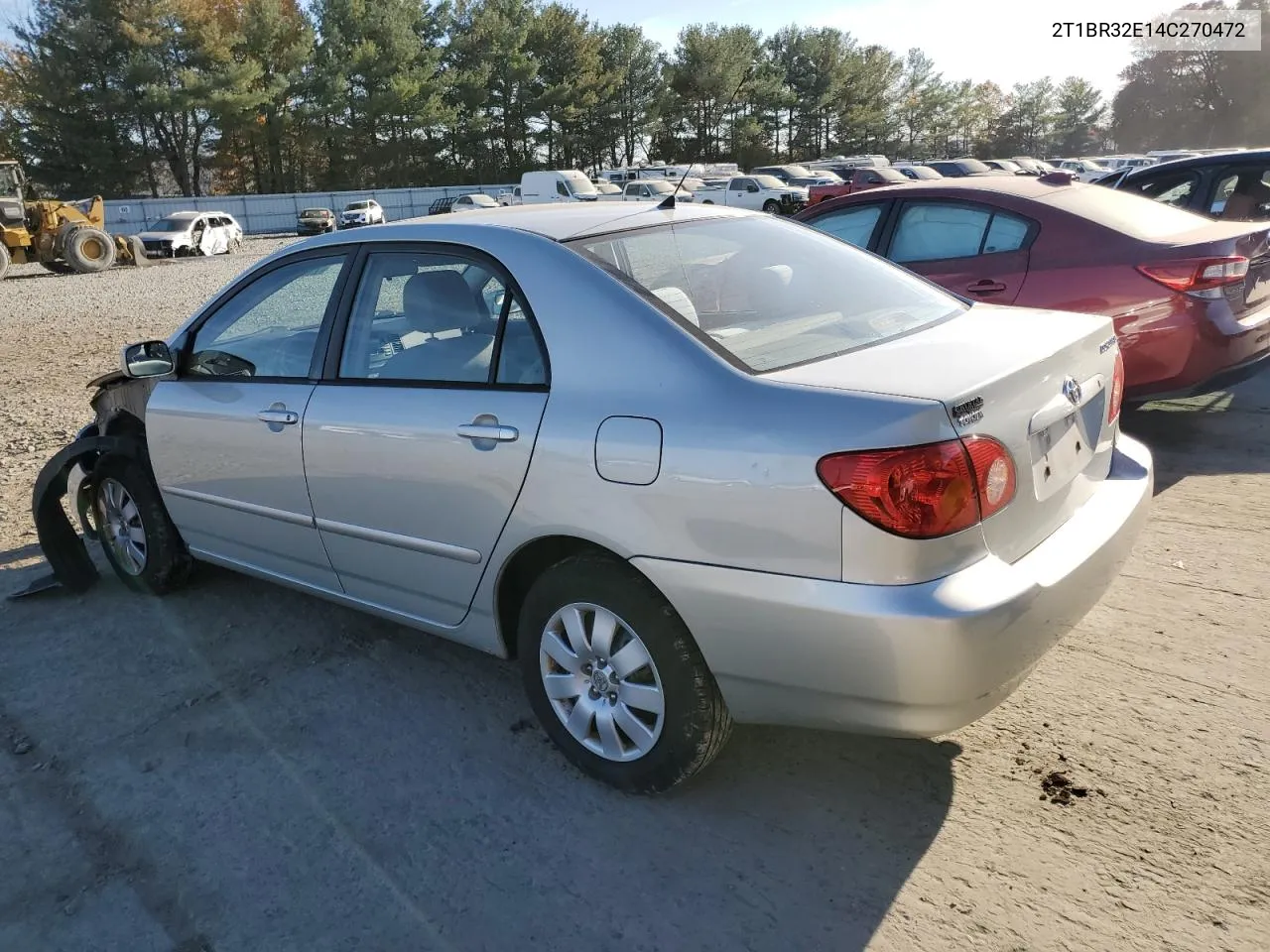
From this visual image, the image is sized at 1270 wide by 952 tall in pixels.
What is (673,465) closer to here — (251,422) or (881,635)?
(881,635)

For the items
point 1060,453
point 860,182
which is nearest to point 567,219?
point 1060,453

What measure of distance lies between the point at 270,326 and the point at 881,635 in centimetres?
288

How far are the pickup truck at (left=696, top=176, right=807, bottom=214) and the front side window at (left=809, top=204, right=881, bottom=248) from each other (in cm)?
2609

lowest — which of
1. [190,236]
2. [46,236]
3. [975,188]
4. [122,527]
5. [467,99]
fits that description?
[122,527]

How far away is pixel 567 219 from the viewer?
3.21 metres

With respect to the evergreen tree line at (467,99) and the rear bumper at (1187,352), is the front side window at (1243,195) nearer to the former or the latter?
the rear bumper at (1187,352)

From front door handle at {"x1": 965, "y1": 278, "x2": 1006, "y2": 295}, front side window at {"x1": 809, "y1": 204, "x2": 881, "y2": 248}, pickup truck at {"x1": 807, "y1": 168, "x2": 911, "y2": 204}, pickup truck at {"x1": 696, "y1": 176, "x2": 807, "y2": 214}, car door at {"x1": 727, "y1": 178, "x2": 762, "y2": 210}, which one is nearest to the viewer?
front door handle at {"x1": 965, "y1": 278, "x2": 1006, "y2": 295}

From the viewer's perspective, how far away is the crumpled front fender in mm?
4453

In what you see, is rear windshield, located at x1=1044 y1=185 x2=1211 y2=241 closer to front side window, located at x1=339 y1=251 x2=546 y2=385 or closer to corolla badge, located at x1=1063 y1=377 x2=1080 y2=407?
corolla badge, located at x1=1063 y1=377 x2=1080 y2=407

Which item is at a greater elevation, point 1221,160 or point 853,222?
point 1221,160

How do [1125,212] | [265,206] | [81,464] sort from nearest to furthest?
1. [81,464]
2. [1125,212]
3. [265,206]

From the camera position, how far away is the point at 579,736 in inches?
114

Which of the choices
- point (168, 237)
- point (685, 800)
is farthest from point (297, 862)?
point (168, 237)

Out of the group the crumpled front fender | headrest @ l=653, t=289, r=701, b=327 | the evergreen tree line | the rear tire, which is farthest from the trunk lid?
the evergreen tree line
